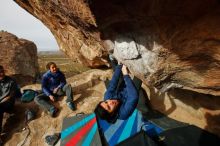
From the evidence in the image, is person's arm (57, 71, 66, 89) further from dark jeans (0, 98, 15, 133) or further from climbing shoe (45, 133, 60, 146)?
climbing shoe (45, 133, 60, 146)

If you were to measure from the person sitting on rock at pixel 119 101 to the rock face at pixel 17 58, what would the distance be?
51.5ft

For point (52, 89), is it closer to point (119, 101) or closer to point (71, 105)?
point (71, 105)

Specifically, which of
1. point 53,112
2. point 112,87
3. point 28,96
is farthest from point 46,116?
point 112,87

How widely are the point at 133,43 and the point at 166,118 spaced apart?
3938mm

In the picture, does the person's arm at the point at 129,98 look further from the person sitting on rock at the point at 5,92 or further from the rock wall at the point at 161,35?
the person sitting on rock at the point at 5,92

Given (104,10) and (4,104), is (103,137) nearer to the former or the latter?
(4,104)

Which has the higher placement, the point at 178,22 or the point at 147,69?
the point at 178,22

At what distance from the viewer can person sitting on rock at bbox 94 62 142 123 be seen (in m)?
4.85

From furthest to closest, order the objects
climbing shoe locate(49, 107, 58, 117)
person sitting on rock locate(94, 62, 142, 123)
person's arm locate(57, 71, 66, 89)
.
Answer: person's arm locate(57, 71, 66, 89), climbing shoe locate(49, 107, 58, 117), person sitting on rock locate(94, 62, 142, 123)

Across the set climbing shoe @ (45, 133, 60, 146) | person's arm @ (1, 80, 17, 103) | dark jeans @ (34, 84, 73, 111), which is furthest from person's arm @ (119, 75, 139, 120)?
person's arm @ (1, 80, 17, 103)

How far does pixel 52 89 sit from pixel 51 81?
0.40m

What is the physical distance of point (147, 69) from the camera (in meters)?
5.49

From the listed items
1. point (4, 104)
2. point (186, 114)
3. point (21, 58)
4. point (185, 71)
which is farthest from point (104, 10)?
point (21, 58)

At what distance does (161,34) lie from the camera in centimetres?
464
